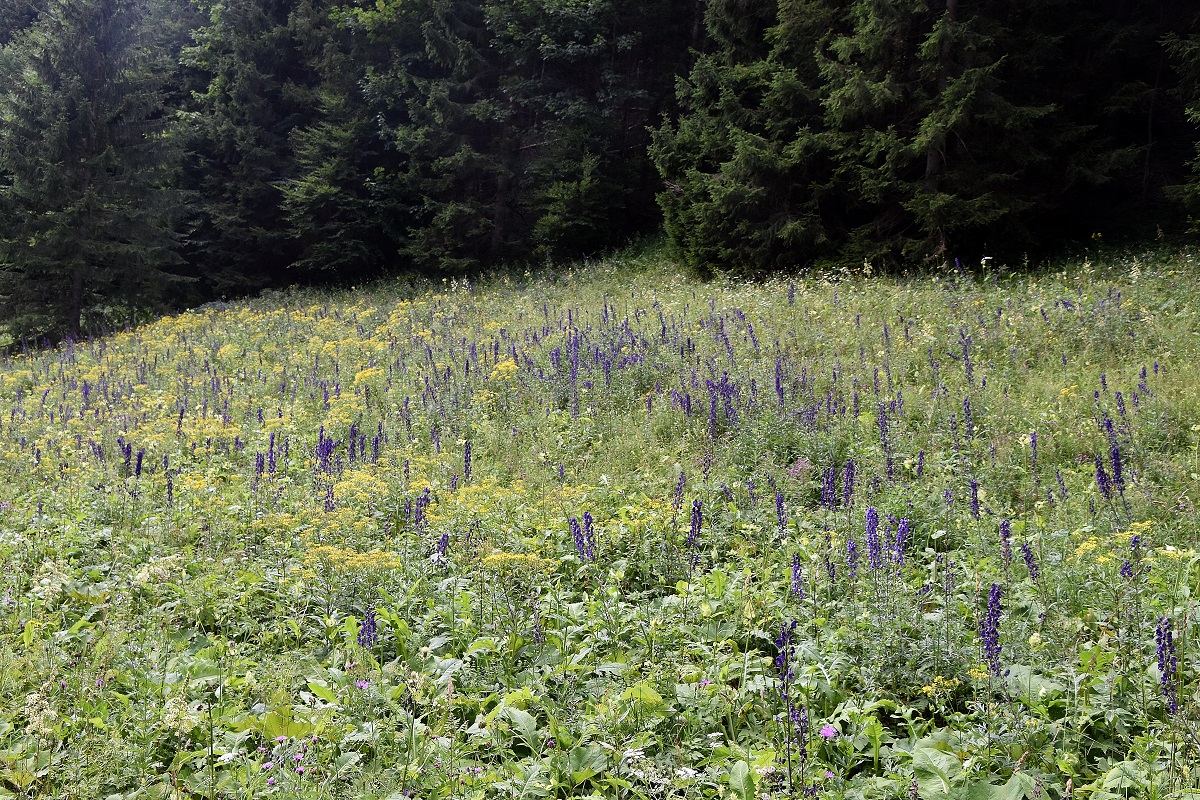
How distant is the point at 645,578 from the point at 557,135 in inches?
679

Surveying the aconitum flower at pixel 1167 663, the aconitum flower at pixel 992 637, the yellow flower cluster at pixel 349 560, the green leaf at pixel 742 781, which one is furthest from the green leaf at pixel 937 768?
the yellow flower cluster at pixel 349 560

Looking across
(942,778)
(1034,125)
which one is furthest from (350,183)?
(942,778)

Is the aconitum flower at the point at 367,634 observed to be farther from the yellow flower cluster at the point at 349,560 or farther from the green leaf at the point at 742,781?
the green leaf at the point at 742,781

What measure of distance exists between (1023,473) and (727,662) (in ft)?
10.0

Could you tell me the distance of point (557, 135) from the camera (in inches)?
751

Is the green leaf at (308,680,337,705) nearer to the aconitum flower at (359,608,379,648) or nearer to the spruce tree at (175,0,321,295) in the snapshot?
the aconitum flower at (359,608,379,648)

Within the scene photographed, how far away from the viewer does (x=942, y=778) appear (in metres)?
2.30

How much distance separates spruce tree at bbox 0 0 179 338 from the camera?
1719cm

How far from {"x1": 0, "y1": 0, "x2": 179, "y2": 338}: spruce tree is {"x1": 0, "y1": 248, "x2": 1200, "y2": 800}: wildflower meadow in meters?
12.5

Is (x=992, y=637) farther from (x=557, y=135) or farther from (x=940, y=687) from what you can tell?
(x=557, y=135)

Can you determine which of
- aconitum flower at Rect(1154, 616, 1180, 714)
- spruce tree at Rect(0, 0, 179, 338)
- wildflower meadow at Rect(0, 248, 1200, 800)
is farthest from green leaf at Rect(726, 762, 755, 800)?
spruce tree at Rect(0, 0, 179, 338)

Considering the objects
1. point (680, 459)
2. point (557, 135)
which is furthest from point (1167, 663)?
point (557, 135)

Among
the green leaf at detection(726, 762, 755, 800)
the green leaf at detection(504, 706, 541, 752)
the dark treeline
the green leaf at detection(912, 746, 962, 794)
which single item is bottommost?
the green leaf at detection(912, 746, 962, 794)

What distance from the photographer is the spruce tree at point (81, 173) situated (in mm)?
17188
